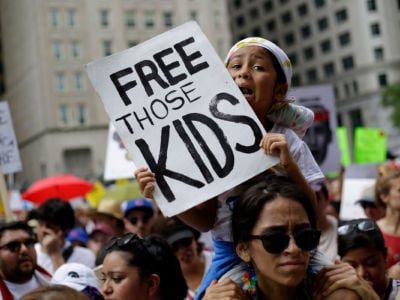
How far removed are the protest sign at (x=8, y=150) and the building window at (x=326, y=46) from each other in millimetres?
67847

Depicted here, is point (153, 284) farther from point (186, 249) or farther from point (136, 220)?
point (136, 220)

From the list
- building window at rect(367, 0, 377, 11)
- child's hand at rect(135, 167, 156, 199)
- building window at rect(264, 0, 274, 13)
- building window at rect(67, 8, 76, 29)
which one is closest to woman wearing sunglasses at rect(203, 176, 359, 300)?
child's hand at rect(135, 167, 156, 199)

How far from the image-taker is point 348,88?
70188 mm

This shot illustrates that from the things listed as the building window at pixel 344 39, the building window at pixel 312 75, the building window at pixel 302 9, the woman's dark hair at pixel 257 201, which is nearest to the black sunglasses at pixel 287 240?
the woman's dark hair at pixel 257 201

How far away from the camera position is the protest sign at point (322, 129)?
24.4 feet

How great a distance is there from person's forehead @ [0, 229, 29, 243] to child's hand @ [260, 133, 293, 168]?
8.18 ft

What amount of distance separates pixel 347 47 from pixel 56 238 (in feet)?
218

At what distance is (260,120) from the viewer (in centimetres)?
316

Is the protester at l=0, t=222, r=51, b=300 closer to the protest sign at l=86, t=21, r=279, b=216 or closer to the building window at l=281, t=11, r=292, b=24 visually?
the protest sign at l=86, t=21, r=279, b=216

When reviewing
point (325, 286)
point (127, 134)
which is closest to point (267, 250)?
point (325, 286)

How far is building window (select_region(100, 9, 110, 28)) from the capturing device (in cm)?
5997

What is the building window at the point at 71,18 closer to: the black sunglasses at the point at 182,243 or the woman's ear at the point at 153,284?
the black sunglasses at the point at 182,243

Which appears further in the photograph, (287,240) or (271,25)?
(271,25)

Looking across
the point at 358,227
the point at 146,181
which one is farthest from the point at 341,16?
the point at 146,181
